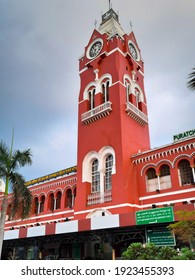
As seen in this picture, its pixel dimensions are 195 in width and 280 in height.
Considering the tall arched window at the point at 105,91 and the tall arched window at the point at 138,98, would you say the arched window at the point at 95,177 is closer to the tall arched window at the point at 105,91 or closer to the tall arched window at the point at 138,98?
the tall arched window at the point at 105,91

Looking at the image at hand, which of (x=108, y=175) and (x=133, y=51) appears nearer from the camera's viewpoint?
(x=108, y=175)

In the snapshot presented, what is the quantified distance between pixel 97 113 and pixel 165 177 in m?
9.87

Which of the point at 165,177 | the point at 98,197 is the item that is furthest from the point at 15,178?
the point at 165,177

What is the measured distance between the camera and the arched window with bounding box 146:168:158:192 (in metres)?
23.9

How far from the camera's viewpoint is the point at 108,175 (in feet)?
85.3

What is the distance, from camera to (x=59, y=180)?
32594mm

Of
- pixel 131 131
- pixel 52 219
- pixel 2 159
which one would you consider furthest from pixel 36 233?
pixel 131 131

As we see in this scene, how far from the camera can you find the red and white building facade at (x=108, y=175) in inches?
836

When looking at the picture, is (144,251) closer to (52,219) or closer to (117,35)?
(52,219)

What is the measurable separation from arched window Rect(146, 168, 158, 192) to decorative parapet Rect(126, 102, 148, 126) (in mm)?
6548

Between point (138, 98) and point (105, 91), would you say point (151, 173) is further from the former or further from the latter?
point (105, 91)

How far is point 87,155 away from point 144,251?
55.9ft

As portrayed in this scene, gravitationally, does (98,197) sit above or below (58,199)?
below

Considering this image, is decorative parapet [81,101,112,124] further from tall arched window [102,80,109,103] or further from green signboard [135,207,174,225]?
green signboard [135,207,174,225]
